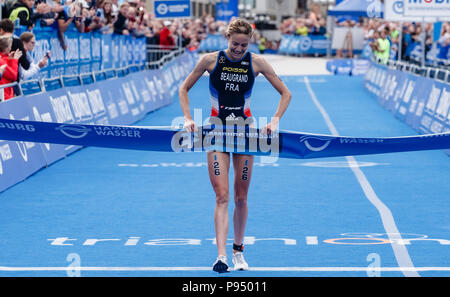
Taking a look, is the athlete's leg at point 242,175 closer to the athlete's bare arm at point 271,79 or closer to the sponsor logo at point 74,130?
the athlete's bare arm at point 271,79

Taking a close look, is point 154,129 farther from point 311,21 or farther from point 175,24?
point 311,21

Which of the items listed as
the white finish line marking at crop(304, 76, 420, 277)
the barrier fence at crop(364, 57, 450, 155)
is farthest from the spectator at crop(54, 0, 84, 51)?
the barrier fence at crop(364, 57, 450, 155)

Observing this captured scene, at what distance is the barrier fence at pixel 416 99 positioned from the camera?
53.7 ft

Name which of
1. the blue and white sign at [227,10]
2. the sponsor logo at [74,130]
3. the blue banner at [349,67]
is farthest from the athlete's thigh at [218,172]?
the blue and white sign at [227,10]

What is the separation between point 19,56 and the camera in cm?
1359

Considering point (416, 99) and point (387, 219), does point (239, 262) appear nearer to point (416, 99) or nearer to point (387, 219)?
point (387, 219)

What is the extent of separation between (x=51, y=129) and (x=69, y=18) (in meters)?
10.7

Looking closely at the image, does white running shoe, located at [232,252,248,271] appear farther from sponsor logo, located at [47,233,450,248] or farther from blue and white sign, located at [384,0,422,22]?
Answer: blue and white sign, located at [384,0,422,22]

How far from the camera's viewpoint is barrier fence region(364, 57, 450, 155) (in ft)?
53.7

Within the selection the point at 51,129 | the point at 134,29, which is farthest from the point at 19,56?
the point at 134,29

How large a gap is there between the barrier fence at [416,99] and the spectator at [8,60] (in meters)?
7.32

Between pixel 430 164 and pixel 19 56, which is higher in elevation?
pixel 19 56

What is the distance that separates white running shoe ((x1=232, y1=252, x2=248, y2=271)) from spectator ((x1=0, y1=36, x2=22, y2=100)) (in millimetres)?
6797
